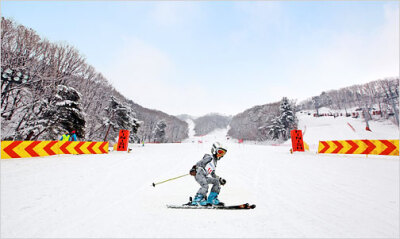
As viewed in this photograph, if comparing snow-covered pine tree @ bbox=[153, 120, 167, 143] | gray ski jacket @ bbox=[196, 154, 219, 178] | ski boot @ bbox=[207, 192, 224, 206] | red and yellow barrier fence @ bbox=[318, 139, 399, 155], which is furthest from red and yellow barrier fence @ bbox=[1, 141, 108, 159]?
snow-covered pine tree @ bbox=[153, 120, 167, 143]

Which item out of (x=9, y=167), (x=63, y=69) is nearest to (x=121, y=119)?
(x=63, y=69)

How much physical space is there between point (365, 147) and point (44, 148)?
856 inches

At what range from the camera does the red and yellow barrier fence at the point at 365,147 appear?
11648 mm

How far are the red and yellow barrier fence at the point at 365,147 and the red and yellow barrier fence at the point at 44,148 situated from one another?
18732 millimetres

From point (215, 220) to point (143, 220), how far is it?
154cm

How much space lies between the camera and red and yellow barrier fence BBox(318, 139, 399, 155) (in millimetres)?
11648

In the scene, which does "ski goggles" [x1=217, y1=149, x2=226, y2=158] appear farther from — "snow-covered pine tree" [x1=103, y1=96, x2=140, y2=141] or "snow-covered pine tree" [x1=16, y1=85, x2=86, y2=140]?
"snow-covered pine tree" [x1=103, y1=96, x2=140, y2=141]

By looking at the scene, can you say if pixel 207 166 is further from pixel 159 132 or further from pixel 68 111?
pixel 159 132

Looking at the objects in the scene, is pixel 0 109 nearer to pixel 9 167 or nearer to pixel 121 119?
pixel 9 167

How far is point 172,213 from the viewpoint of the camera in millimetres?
4062

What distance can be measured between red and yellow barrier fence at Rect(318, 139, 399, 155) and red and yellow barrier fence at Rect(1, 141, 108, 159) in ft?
61.5

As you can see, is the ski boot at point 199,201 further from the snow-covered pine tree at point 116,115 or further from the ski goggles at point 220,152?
the snow-covered pine tree at point 116,115

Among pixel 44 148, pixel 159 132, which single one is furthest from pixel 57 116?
pixel 159 132

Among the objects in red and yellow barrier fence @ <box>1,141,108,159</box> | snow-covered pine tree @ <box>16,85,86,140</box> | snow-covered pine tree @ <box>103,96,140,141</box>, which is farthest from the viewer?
snow-covered pine tree @ <box>103,96,140,141</box>
